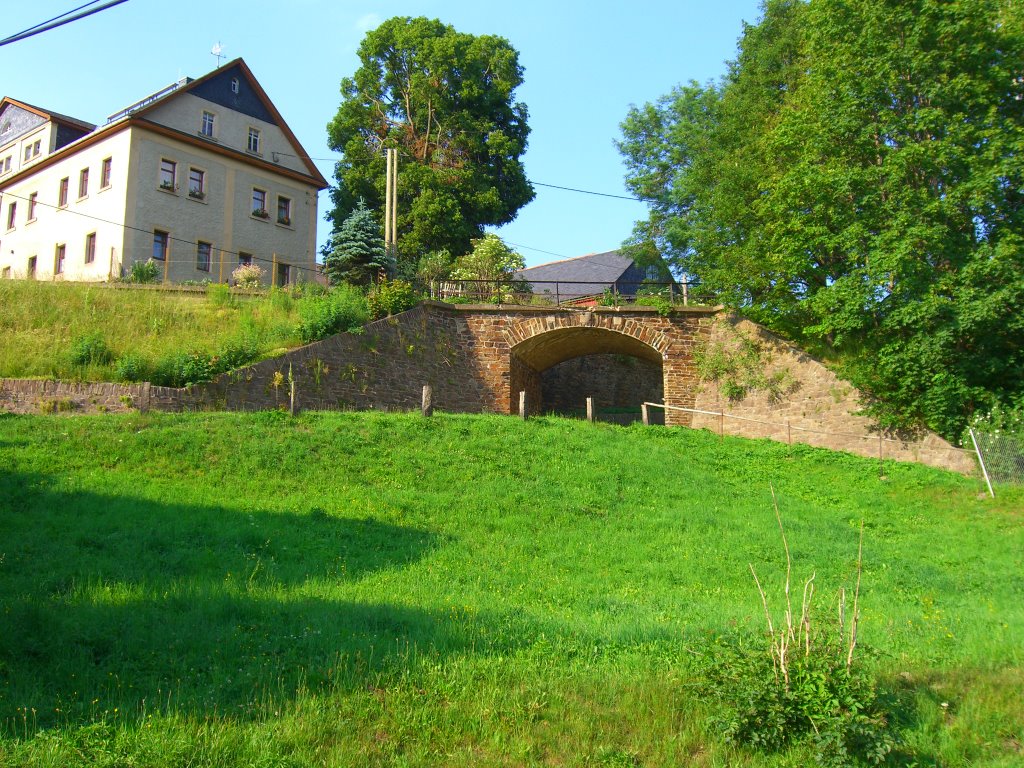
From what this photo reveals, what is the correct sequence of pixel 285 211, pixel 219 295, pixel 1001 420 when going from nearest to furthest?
1. pixel 1001 420
2. pixel 219 295
3. pixel 285 211

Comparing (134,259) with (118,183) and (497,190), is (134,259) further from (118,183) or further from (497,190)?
(497,190)

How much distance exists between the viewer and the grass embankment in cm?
657

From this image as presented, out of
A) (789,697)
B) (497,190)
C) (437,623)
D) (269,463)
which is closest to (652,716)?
(789,697)

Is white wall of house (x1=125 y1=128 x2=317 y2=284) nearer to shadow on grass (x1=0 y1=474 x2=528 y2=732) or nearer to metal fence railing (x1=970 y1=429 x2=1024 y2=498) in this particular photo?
shadow on grass (x1=0 y1=474 x2=528 y2=732)

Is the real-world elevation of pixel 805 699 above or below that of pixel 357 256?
below

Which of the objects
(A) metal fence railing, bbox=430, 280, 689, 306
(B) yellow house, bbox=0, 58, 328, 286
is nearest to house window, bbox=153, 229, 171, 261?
(B) yellow house, bbox=0, 58, 328, 286

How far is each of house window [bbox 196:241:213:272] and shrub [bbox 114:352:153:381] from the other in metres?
12.1

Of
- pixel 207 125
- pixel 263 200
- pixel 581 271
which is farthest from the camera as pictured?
pixel 581 271

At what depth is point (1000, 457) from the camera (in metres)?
19.0

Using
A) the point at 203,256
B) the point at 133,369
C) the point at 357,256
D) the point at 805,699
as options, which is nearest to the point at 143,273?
the point at 203,256

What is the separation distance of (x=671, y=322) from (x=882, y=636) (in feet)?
60.6

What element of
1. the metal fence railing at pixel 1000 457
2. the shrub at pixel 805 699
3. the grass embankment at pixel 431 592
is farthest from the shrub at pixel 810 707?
the metal fence railing at pixel 1000 457

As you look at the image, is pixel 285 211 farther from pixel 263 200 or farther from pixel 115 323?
pixel 115 323

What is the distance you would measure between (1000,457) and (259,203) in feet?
90.7
